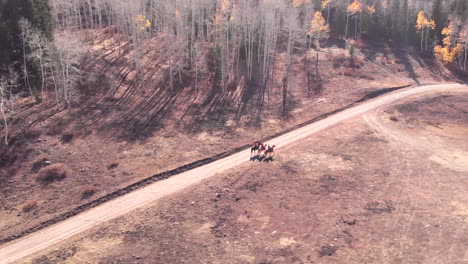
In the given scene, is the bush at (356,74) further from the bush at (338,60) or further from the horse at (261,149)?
Result: the horse at (261,149)

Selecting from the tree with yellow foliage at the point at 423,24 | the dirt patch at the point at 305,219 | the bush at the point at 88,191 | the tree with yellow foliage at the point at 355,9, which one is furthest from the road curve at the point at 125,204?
the tree with yellow foliage at the point at 355,9

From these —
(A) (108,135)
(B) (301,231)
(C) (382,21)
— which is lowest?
(B) (301,231)

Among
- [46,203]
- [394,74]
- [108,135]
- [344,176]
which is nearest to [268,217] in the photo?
[344,176]

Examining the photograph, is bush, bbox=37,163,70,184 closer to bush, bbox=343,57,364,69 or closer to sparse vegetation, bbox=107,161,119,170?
sparse vegetation, bbox=107,161,119,170

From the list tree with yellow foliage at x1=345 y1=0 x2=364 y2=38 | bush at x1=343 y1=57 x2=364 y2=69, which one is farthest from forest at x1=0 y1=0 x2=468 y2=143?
bush at x1=343 y1=57 x2=364 y2=69

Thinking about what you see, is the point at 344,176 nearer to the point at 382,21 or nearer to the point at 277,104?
the point at 277,104

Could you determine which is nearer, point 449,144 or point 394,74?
point 449,144

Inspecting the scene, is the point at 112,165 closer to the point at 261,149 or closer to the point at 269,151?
the point at 261,149
